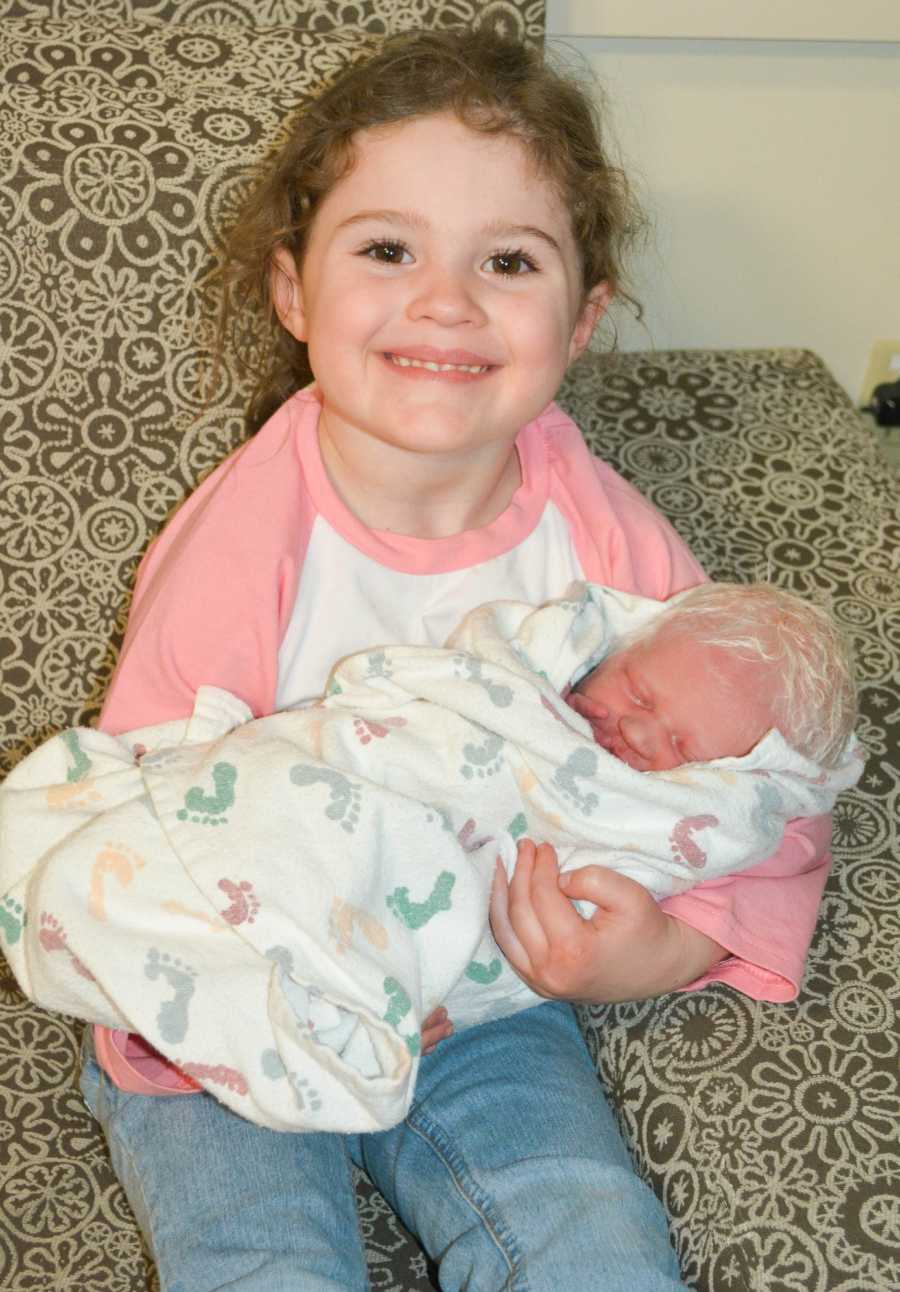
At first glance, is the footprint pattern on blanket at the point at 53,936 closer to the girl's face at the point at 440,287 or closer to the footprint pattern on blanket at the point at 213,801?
the footprint pattern on blanket at the point at 213,801

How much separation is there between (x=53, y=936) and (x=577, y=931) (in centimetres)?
44

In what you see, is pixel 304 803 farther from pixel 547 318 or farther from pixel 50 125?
pixel 50 125

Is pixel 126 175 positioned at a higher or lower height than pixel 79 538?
higher

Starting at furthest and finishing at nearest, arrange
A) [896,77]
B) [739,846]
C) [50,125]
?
[896,77] → [50,125] → [739,846]

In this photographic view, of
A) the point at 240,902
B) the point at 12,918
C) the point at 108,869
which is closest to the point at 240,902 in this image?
the point at 240,902

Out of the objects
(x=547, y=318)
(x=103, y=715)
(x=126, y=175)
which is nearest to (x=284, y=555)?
(x=103, y=715)

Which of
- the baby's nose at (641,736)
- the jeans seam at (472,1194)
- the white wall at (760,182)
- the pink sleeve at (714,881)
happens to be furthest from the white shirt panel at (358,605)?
the white wall at (760,182)

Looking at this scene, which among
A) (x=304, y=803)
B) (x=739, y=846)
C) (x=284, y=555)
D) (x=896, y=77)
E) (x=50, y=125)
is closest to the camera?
(x=304, y=803)

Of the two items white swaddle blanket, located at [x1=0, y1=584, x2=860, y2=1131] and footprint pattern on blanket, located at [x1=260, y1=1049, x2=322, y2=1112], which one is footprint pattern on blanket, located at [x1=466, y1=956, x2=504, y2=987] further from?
footprint pattern on blanket, located at [x1=260, y1=1049, x2=322, y2=1112]

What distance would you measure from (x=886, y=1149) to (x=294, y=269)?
99cm

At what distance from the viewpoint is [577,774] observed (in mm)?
1278

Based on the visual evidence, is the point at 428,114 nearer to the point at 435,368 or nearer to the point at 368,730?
the point at 435,368

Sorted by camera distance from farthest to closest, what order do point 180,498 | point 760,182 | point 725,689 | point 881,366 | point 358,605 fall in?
1. point 881,366
2. point 760,182
3. point 180,498
4. point 358,605
5. point 725,689

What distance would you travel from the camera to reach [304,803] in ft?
3.92
